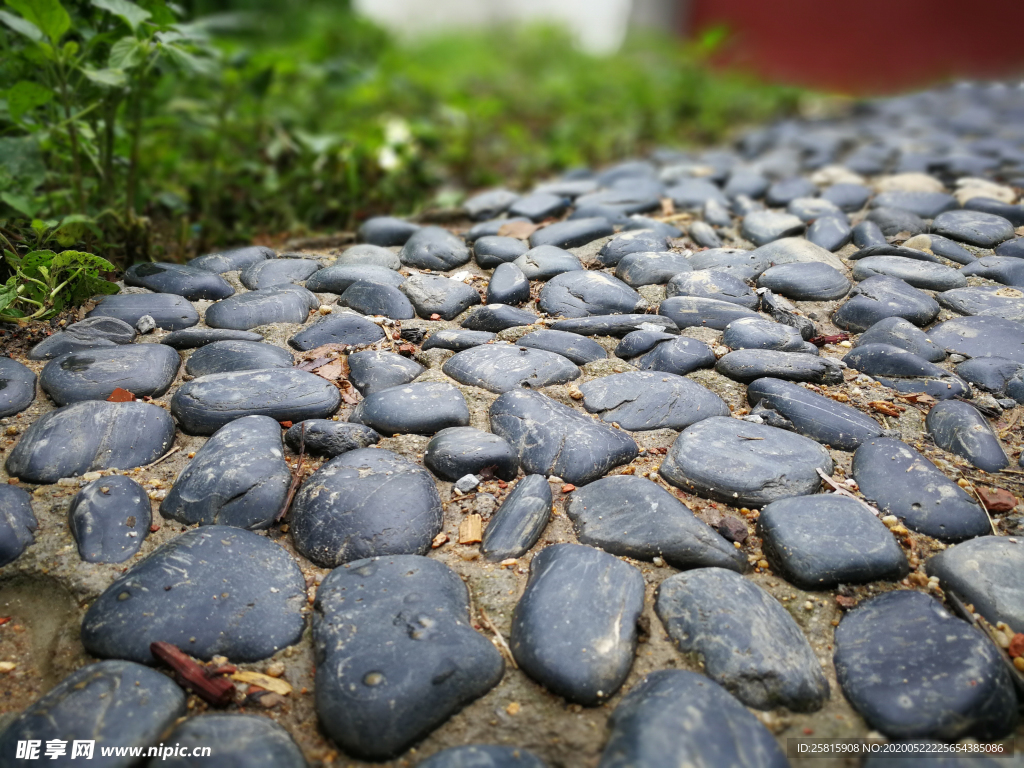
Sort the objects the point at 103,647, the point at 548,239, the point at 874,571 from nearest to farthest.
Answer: the point at 103,647 < the point at 874,571 < the point at 548,239

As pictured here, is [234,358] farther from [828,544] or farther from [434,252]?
[828,544]

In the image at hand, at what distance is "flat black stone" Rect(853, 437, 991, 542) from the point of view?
52.9 inches

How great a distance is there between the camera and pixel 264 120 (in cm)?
353

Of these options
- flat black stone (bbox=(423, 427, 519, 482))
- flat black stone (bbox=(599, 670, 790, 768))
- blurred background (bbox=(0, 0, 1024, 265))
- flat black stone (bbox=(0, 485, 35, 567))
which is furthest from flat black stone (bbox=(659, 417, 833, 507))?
blurred background (bbox=(0, 0, 1024, 265))

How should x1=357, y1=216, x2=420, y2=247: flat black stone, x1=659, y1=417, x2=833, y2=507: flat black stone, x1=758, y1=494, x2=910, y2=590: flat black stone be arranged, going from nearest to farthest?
x1=758, y1=494, x2=910, y2=590: flat black stone, x1=659, y1=417, x2=833, y2=507: flat black stone, x1=357, y1=216, x2=420, y2=247: flat black stone

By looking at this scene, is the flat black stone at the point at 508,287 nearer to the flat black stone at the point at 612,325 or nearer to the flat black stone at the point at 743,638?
the flat black stone at the point at 612,325

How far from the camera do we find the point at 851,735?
1.06m

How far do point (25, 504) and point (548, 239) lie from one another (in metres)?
1.60

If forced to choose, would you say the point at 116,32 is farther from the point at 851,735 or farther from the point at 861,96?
the point at 861,96

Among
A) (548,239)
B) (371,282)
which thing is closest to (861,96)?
(548,239)

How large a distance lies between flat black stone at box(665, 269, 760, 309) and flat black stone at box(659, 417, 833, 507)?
0.55 metres

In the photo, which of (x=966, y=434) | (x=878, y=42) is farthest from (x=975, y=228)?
(x=878, y=42)

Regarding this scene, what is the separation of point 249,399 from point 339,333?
1.11 ft

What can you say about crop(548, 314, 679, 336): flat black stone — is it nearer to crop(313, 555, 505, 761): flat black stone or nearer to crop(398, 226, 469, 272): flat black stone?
crop(398, 226, 469, 272): flat black stone
